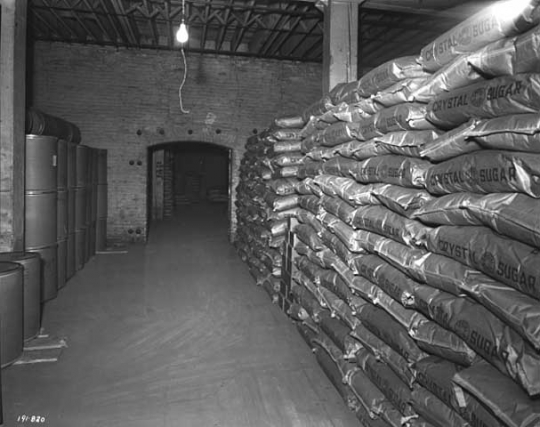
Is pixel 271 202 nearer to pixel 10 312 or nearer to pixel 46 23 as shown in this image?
pixel 10 312

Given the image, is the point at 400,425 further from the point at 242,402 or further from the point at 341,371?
the point at 242,402

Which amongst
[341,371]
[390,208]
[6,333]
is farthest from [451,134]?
[6,333]

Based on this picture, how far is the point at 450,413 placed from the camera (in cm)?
216

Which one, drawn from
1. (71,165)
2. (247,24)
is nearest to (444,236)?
(71,165)

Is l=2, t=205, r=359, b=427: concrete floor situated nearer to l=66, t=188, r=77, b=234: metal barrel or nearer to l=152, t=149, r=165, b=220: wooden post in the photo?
l=66, t=188, r=77, b=234: metal barrel

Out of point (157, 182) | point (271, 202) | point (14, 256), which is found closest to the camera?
point (14, 256)

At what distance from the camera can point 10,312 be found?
3904 mm

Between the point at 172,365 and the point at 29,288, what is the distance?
167cm

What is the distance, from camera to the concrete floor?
3299mm

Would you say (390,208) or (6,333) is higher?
(390,208)

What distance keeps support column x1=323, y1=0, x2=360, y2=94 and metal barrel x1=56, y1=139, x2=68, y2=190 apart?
3828mm

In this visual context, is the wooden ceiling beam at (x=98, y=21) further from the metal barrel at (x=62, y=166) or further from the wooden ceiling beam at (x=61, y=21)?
the metal barrel at (x=62, y=166)

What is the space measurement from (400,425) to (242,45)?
10.1 metres

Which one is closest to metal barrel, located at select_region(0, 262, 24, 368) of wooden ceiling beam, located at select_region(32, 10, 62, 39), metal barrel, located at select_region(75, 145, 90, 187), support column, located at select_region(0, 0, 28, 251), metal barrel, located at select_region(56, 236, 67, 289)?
support column, located at select_region(0, 0, 28, 251)
